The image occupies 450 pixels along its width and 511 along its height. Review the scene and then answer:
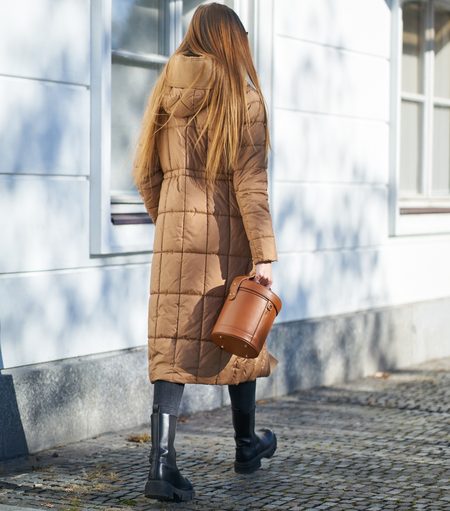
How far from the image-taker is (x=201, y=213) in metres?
4.96

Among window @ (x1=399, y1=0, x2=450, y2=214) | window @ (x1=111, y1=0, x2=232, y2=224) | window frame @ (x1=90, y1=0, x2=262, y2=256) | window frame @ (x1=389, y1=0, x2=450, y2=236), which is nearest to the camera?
window frame @ (x1=90, y1=0, x2=262, y2=256)

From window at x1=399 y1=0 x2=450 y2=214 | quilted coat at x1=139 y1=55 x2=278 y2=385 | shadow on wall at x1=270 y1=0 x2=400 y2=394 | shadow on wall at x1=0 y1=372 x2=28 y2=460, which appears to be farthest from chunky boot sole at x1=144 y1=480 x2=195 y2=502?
window at x1=399 y1=0 x2=450 y2=214

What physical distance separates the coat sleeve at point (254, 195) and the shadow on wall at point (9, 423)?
4.82 feet

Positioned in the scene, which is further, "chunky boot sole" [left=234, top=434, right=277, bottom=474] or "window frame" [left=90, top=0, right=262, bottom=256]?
"window frame" [left=90, top=0, right=262, bottom=256]

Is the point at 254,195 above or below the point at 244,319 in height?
above

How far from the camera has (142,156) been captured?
514cm

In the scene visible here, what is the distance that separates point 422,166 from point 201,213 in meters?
5.57

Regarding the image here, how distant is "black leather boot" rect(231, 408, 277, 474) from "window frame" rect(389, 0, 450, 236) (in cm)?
411

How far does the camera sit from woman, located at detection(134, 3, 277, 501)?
4.91 meters

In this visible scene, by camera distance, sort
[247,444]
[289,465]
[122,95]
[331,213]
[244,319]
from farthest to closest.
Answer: [331,213] < [122,95] < [289,465] < [247,444] < [244,319]

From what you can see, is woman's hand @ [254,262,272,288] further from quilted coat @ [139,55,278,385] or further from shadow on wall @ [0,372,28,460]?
shadow on wall @ [0,372,28,460]

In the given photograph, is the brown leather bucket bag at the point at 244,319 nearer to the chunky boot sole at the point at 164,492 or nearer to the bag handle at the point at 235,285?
the bag handle at the point at 235,285

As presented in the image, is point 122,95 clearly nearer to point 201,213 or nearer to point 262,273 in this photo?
point 201,213

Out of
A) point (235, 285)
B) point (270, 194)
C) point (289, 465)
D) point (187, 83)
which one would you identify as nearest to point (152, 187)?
point (187, 83)
